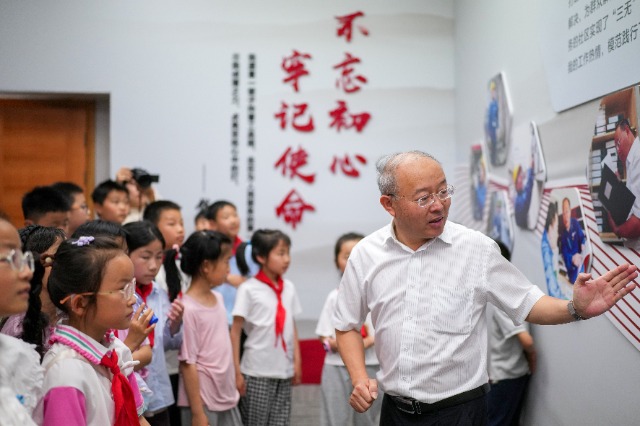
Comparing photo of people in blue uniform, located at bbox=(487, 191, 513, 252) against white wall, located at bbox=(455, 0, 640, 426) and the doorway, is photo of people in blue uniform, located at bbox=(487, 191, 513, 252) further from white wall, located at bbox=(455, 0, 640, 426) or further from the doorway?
the doorway

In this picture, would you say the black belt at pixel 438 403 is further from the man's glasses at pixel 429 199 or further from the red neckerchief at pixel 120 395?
the red neckerchief at pixel 120 395

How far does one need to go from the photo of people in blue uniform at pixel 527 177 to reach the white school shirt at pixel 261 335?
1.24m

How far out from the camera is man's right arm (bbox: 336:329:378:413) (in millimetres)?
1882

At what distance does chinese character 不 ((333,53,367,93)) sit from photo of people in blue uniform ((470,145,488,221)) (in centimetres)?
102

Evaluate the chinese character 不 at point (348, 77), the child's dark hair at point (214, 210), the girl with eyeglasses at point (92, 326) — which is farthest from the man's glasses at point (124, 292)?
the chinese character 不 at point (348, 77)

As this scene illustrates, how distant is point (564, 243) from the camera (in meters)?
2.83

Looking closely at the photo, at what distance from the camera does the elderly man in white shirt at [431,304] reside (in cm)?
194

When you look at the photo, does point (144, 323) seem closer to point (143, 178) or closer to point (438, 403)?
point (438, 403)

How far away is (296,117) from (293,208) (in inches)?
25.4

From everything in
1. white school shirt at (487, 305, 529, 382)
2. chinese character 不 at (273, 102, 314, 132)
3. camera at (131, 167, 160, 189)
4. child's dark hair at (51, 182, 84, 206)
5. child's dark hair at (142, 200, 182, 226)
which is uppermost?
chinese character 不 at (273, 102, 314, 132)

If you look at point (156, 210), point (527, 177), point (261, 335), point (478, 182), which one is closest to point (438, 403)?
point (261, 335)

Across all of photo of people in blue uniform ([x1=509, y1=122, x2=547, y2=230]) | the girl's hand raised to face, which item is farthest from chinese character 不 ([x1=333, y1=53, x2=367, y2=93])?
the girl's hand raised to face

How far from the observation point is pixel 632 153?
2.22 m

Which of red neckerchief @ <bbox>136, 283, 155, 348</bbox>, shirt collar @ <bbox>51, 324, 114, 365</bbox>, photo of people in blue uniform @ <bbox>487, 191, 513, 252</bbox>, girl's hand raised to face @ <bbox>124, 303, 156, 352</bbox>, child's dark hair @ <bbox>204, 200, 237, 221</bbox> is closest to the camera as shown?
shirt collar @ <bbox>51, 324, 114, 365</bbox>
